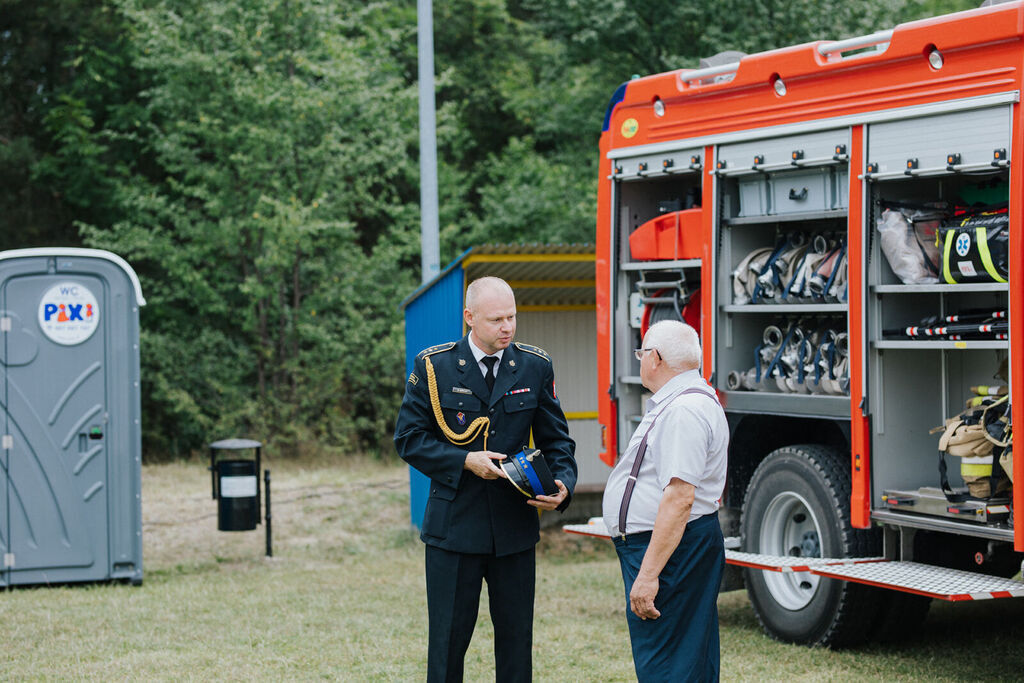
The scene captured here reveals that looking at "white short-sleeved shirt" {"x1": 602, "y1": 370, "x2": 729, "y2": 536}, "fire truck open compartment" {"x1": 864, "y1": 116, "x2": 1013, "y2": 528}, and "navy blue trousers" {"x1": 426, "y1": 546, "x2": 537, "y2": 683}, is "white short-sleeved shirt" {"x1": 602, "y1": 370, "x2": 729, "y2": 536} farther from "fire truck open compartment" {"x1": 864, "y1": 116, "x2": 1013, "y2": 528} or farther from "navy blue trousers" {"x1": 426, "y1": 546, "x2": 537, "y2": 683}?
"fire truck open compartment" {"x1": 864, "y1": 116, "x2": 1013, "y2": 528}

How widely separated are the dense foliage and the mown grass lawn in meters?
7.67

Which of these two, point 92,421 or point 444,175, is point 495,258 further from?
point 444,175

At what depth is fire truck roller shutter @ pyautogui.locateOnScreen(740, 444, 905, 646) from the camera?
7.09m

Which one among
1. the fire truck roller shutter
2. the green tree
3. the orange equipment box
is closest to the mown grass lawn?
the fire truck roller shutter

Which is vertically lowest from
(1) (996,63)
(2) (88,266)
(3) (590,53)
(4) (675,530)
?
(4) (675,530)

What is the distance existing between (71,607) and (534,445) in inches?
208

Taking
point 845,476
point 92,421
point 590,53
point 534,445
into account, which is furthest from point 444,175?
A: point 534,445

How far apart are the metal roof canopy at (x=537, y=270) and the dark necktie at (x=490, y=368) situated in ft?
18.6

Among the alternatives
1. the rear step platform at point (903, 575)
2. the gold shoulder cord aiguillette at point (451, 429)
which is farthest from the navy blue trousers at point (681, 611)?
the rear step platform at point (903, 575)

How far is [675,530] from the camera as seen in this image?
4.38 meters

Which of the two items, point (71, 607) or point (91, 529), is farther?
point (91, 529)

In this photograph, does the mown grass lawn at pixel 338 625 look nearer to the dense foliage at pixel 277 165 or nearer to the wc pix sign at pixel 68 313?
the wc pix sign at pixel 68 313

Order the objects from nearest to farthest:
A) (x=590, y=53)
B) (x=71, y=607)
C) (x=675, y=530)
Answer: (x=675, y=530), (x=71, y=607), (x=590, y=53)

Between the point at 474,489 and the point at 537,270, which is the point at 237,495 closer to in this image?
the point at 537,270
